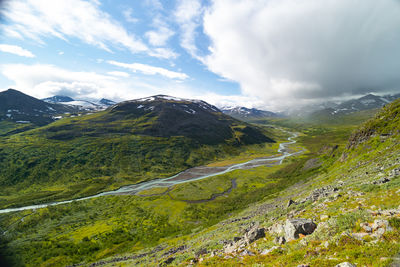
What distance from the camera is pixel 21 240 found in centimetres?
5431

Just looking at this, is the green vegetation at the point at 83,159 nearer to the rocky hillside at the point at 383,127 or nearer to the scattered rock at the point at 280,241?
the scattered rock at the point at 280,241

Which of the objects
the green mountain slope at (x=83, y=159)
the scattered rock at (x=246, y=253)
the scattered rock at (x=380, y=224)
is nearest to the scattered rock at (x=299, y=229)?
the scattered rock at (x=246, y=253)

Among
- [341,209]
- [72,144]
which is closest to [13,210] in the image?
[72,144]

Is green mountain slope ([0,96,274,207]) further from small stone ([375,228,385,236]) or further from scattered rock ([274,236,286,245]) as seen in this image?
small stone ([375,228,385,236])

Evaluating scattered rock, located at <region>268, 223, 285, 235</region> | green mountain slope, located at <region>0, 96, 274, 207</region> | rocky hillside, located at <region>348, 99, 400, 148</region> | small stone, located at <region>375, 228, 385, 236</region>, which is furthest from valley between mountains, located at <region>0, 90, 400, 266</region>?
green mountain slope, located at <region>0, 96, 274, 207</region>

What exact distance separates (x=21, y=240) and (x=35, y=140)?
148 metres

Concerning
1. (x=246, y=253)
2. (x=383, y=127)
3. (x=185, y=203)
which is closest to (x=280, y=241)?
(x=246, y=253)

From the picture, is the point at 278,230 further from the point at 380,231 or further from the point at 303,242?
the point at 380,231

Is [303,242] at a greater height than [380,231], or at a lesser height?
lesser

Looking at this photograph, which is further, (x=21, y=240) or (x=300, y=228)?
(x=21, y=240)

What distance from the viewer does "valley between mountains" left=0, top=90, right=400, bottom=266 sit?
1250 cm

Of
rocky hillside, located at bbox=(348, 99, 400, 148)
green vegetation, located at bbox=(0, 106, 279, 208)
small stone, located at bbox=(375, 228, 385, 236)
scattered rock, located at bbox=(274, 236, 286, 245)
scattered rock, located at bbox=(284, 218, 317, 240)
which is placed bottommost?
green vegetation, located at bbox=(0, 106, 279, 208)

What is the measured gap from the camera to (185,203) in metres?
78.4

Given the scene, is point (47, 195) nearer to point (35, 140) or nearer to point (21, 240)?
point (21, 240)
